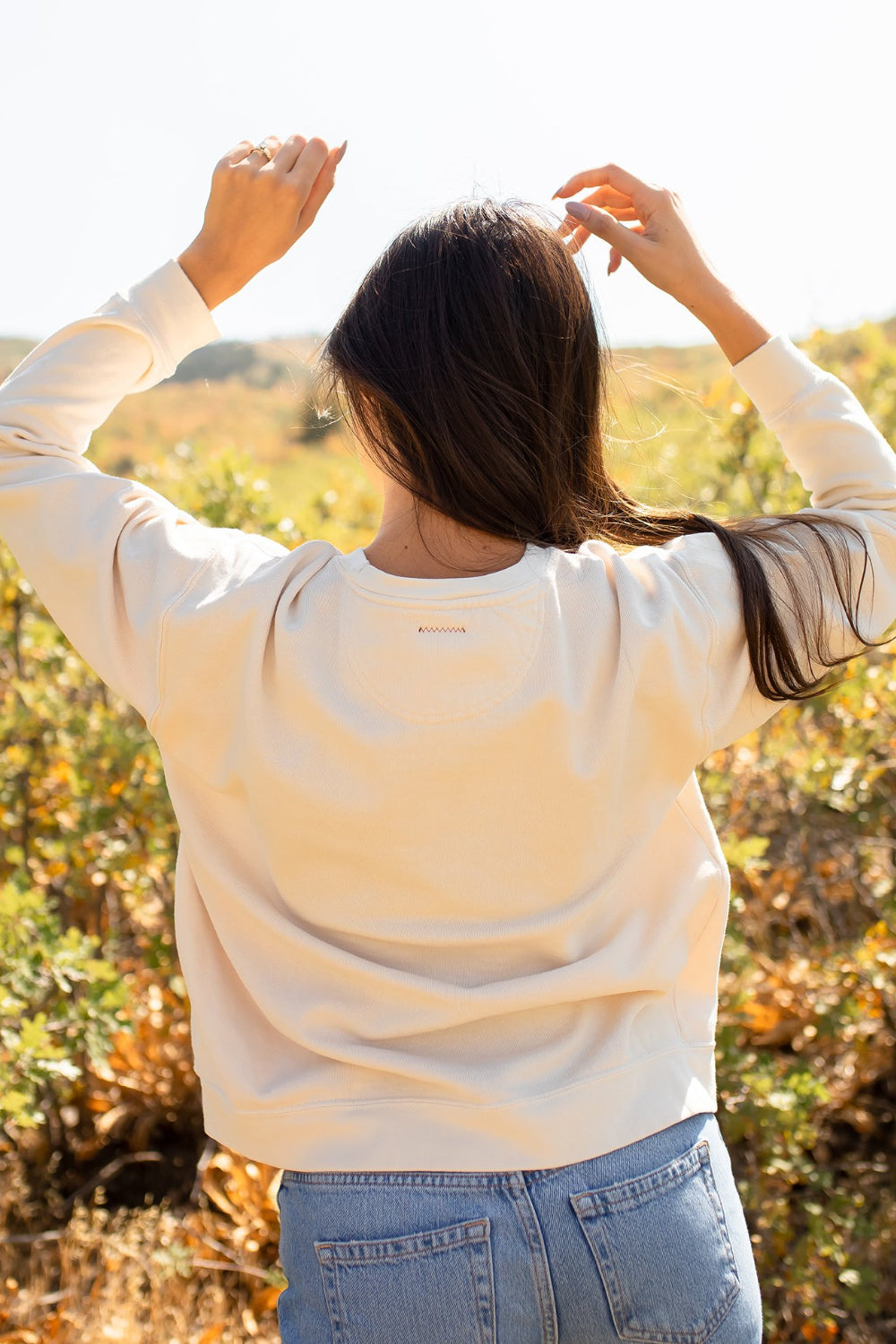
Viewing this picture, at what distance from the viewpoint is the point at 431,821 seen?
1.04 m

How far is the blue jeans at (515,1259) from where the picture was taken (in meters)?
1.00

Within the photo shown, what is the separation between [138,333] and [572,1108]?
97 centimetres

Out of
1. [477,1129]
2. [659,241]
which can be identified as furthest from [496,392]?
[477,1129]

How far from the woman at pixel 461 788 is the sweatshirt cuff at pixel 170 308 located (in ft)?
0.13

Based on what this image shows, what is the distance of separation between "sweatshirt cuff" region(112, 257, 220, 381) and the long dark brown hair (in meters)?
0.19

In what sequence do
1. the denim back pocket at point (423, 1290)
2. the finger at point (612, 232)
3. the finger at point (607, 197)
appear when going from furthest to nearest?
the finger at point (607, 197)
the finger at point (612, 232)
the denim back pocket at point (423, 1290)

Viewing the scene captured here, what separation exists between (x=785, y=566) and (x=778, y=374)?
300mm

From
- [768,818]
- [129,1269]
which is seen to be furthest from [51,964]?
[768,818]

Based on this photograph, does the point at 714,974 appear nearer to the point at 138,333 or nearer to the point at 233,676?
the point at 233,676

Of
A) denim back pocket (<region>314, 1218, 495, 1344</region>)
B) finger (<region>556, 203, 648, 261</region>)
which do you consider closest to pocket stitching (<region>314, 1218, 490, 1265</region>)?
denim back pocket (<region>314, 1218, 495, 1344</region>)

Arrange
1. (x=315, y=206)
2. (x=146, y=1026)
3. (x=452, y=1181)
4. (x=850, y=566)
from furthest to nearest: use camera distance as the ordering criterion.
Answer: (x=146, y=1026)
(x=315, y=206)
(x=850, y=566)
(x=452, y=1181)

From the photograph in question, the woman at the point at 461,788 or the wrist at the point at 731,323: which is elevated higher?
the wrist at the point at 731,323

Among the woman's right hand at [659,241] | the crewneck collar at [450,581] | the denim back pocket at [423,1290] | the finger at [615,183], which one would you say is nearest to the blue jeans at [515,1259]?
the denim back pocket at [423,1290]

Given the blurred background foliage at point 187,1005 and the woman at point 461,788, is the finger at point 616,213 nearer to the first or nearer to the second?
the woman at point 461,788
